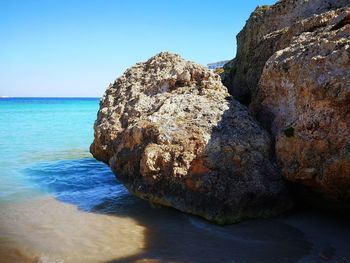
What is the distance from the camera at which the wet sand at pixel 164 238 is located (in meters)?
6.54

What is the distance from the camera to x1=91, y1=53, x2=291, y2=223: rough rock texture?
7.79 m

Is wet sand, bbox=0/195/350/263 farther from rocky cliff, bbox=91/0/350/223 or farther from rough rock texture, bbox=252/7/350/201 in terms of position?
rough rock texture, bbox=252/7/350/201

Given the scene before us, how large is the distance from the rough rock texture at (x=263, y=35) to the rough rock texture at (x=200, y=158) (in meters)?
1.83

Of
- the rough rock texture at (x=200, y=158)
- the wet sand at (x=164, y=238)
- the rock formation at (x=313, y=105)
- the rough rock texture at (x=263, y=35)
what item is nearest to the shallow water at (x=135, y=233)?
the wet sand at (x=164, y=238)

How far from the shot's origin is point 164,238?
24.2ft

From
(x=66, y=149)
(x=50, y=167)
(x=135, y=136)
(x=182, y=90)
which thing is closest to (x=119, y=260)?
(x=135, y=136)

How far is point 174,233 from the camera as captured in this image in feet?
24.8

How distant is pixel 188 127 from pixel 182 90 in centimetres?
201

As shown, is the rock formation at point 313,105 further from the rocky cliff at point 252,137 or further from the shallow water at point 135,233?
the shallow water at point 135,233

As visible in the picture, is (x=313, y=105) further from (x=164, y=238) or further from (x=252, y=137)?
(x=164, y=238)

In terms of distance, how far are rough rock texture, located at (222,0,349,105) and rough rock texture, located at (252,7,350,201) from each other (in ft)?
5.12

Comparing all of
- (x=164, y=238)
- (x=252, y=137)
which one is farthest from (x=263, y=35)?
(x=164, y=238)

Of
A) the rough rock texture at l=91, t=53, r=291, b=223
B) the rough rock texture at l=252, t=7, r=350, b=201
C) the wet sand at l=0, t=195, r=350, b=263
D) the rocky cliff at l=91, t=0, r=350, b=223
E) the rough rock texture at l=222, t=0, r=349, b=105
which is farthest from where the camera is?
the rough rock texture at l=222, t=0, r=349, b=105

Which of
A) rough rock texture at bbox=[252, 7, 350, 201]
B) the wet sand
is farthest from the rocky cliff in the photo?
the wet sand
